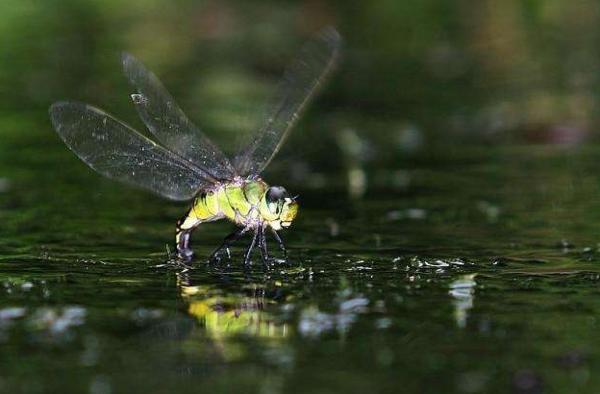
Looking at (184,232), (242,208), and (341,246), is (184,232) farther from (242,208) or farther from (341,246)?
(341,246)

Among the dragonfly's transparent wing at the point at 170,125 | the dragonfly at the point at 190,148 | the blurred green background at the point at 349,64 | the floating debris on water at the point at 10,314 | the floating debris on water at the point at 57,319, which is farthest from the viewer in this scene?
the blurred green background at the point at 349,64

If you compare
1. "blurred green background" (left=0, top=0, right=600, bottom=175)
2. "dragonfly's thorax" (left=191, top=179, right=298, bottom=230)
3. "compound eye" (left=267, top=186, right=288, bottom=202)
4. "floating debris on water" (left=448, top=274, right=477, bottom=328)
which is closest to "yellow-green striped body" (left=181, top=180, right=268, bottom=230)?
"dragonfly's thorax" (left=191, top=179, right=298, bottom=230)

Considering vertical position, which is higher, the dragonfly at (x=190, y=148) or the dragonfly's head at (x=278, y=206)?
the dragonfly at (x=190, y=148)

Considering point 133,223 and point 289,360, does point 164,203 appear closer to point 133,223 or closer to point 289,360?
point 133,223

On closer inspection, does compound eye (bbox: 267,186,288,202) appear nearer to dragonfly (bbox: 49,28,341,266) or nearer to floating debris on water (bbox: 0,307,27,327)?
dragonfly (bbox: 49,28,341,266)

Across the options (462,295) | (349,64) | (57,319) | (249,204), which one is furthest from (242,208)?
(349,64)

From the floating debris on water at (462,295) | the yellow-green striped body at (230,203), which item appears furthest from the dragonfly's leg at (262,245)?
the floating debris on water at (462,295)

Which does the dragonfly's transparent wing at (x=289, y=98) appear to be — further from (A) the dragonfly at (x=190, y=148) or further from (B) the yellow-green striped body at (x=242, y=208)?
(B) the yellow-green striped body at (x=242, y=208)
